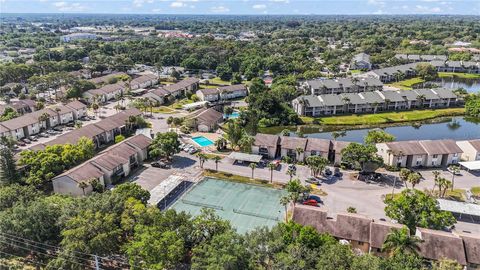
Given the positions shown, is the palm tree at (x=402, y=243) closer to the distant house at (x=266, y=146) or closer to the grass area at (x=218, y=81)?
the distant house at (x=266, y=146)

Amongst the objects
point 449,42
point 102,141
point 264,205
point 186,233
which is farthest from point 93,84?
point 449,42

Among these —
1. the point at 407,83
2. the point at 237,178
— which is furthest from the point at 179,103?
the point at 407,83

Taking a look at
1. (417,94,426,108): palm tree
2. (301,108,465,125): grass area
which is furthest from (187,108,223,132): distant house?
(417,94,426,108): palm tree

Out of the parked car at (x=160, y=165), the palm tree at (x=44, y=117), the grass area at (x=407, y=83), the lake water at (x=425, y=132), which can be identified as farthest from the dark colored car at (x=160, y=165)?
the grass area at (x=407, y=83)

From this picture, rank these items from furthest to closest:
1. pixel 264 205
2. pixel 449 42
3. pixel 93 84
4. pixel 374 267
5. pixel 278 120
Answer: pixel 449 42
pixel 93 84
pixel 278 120
pixel 264 205
pixel 374 267

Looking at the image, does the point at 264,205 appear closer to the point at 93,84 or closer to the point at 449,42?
the point at 93,84

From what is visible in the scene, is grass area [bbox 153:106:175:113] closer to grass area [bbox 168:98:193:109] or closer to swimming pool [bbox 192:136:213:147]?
grass area [bbox 168:98:193:109]

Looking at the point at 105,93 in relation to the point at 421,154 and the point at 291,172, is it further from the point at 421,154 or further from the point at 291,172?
the point at 421,154
